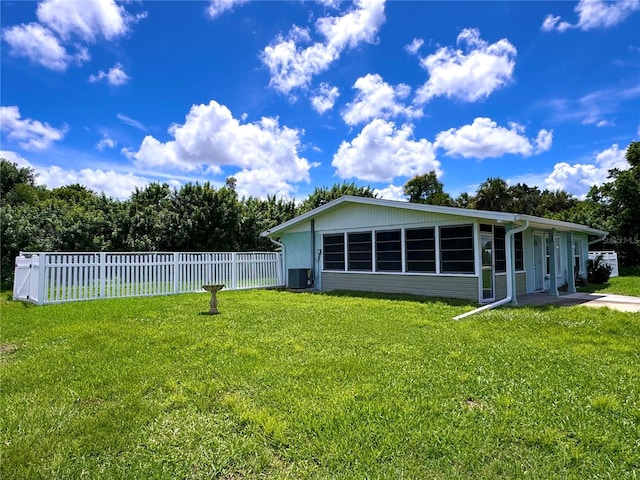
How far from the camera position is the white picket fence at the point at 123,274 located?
895 centimetres

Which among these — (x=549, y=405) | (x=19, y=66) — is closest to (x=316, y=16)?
(x=19, y=66)

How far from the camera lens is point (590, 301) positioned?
30.3 feet

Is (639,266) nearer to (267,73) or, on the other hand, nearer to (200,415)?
(267,73)

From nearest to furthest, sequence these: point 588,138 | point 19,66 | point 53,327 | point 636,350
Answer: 1. point 636,350
2. point 53,327
3. point 19,66
4. point 588,138

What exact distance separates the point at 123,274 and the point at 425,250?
8.37 meters

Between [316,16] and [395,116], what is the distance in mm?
6335

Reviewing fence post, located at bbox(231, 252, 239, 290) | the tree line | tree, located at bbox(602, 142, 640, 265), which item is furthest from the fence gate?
tree, located at bbox(602, 142, 640, 265)

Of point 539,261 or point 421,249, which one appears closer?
point 421,249

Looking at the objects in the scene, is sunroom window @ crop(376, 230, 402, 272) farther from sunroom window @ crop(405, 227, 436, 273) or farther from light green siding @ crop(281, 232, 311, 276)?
light green siding @ crop(281, 232, 311, 276)

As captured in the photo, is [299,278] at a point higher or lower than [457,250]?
lower

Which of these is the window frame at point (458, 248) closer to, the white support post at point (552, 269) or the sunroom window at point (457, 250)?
the sunroom window at point (457, 250)

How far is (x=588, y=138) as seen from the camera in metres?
17.6

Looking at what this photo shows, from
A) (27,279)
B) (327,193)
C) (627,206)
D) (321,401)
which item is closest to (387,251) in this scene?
(321,401)

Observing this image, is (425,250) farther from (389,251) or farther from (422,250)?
(389,251)
